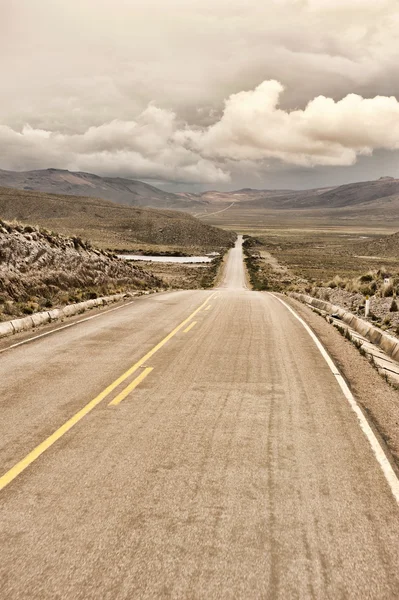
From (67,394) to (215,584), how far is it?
15.4ft

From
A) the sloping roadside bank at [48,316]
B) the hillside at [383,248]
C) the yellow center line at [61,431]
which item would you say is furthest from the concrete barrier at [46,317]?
the hillside at [383,248]

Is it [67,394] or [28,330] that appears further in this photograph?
[28,330]

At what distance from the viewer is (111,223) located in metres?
161

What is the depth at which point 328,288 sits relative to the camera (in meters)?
30.5

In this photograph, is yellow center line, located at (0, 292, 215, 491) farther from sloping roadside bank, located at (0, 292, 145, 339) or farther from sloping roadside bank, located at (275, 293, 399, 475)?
sloping roadside bank, located at (0, 292, 145, 339)

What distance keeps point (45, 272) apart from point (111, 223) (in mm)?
144241

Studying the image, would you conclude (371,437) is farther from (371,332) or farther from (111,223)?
(111,223)

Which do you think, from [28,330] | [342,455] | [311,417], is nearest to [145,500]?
[342,455]

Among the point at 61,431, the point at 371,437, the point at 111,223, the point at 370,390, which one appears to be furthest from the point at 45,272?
the point at 111,223

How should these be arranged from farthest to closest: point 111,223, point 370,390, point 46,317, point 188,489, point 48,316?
point 111,223, point 48,316, point 46,317, point 370,390, point 188,489

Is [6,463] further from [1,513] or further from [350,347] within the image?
[350,347]

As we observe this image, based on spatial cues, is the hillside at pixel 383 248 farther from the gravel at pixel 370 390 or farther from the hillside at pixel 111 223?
the gravel at pixel 370 390

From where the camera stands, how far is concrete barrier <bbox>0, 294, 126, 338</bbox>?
44.3ft

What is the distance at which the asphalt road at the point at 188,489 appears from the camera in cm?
318
